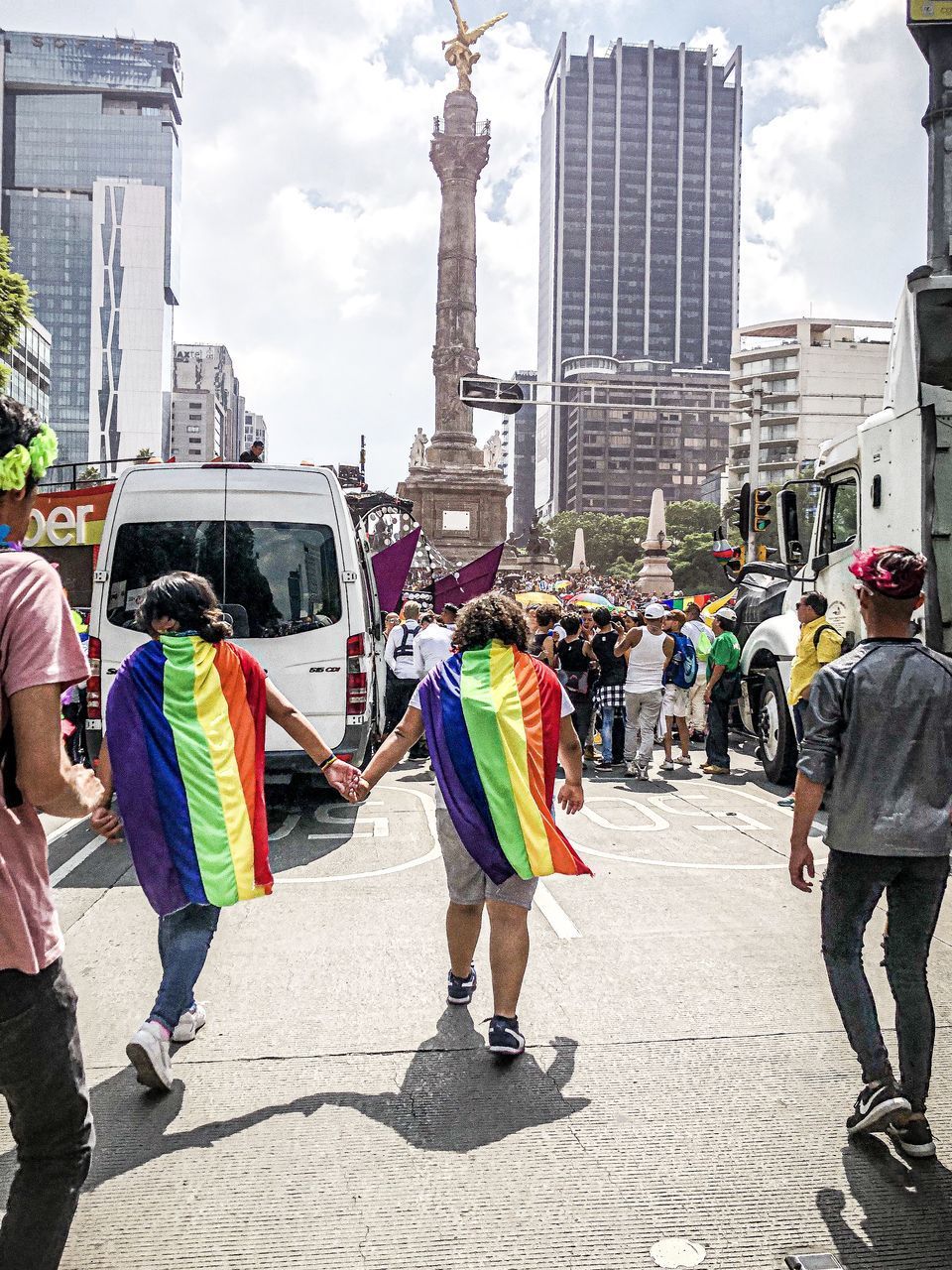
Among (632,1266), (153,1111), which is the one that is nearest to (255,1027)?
(153,1111)

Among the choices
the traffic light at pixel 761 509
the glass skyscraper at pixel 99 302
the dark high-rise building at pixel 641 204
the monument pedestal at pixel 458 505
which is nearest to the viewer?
the traffic light at pixel 761 509

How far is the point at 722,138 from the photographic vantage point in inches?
7539

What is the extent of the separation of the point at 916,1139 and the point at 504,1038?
1.41m

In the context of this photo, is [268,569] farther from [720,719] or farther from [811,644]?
[720,719]

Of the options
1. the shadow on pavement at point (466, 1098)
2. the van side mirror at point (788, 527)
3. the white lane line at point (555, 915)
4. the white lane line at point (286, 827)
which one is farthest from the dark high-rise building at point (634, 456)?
the shadow on pavement at point (466, 1098)

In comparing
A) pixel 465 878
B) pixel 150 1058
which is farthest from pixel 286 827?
pixel 150 1058

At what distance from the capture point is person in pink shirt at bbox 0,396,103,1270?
2.35 m

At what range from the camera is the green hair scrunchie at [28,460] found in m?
2.49

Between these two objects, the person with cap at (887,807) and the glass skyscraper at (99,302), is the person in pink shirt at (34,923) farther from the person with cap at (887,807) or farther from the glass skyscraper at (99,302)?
the glass skyscraper at (99,302)

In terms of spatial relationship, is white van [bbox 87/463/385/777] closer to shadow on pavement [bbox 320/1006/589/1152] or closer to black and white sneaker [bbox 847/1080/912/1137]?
shadow on pavement [bbox 320/1006/589/1152]

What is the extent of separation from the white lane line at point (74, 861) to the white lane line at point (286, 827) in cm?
120

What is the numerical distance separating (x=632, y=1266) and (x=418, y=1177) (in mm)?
695

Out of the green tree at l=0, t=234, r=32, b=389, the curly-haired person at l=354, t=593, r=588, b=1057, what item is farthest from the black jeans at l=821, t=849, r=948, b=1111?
the green tree at l=0, t=234, r=32, b=389

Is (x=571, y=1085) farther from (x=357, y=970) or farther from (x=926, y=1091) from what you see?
(x=357, y=970)
